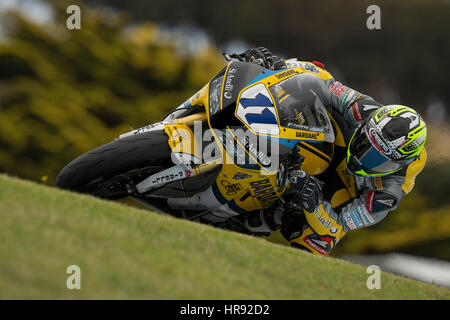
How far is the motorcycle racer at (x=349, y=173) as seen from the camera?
14.8 ft

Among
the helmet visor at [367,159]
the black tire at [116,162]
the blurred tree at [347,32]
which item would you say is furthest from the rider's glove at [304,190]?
the blurred tree at [347,32]

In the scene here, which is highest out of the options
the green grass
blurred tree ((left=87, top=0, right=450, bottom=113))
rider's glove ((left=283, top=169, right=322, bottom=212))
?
blurred tree ((left=87, top=0, right=450, bottom=113))

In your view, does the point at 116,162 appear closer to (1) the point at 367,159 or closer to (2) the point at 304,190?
(2) the point at 304,190

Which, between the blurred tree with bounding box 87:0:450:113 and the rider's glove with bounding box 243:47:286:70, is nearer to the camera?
the rider's glove with bounding box 243:47:286:70

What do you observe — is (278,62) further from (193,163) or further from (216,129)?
(193,163)

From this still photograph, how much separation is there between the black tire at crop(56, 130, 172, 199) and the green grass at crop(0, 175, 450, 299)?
523 millimetres

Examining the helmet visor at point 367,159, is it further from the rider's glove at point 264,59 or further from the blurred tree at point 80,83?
the blurred tree at point 80,83

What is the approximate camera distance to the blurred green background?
23.2 feet

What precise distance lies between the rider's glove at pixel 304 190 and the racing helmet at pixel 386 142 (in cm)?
40

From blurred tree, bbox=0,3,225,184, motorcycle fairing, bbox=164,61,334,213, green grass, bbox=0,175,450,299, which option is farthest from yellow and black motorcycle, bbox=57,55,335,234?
blurred tree, bbox=0,3,225,184

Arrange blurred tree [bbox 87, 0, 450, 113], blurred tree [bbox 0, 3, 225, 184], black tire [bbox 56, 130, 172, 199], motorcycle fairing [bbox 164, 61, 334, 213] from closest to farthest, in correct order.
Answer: motorcycle fairing [bbox 164, 61, 334, 213] < black tire [bbox 56, 130, 172, 199] < blurred tree [bbox 0, 3, 225, 184] < blurred tree [bbox 87, 0, 450, 113]

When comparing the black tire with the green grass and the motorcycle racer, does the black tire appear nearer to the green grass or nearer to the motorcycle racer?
the green grass

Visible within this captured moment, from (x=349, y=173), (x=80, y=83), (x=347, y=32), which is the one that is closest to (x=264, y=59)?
(x=349, y=173)
